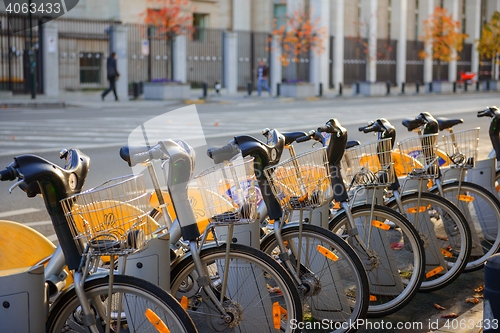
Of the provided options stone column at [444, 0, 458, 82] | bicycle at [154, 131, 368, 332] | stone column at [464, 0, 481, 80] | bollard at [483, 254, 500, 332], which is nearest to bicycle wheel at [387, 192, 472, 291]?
bicycle at [154, 131, 368, 332]

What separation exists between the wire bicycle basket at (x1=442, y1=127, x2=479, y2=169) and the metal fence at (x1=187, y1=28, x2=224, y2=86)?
3667 cm

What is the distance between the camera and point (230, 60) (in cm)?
4028

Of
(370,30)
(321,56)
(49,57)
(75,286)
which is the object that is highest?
(370,30)

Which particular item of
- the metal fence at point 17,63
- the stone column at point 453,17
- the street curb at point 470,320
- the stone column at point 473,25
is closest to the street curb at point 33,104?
the metal fence at point 17,63

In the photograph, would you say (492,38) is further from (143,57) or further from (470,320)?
(470,320)

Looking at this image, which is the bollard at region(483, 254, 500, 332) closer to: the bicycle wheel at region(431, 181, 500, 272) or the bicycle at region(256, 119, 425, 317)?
the bicycle at region(256, 119, 425, 317)

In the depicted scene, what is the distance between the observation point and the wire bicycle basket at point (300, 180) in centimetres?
431

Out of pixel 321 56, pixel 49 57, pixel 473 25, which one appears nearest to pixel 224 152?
pixel 49 57

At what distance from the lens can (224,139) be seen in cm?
1587

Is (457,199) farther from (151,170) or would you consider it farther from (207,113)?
(207,113)

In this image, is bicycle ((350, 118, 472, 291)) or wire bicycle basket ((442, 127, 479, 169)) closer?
bicycle ((350, 118, 472, 291))

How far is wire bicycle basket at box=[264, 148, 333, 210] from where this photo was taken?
4312 millimetres

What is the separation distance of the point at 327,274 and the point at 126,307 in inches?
60.6

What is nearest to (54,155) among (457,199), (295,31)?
(457,199)
